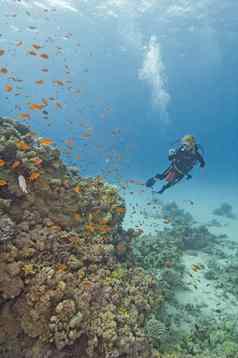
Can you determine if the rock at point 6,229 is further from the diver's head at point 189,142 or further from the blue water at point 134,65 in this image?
the diver's head at point 189,142

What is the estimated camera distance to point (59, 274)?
5.41 meters

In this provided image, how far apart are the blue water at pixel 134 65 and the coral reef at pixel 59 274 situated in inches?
A: 137

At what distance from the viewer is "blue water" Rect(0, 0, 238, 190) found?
3105 centimetres

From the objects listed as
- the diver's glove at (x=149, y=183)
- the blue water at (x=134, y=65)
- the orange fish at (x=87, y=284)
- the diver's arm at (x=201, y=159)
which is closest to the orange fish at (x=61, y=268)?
the orange fish at (x=87, y=284)

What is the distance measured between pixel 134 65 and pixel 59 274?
193 ft

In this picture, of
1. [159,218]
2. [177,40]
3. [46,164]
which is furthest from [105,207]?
[177,40]

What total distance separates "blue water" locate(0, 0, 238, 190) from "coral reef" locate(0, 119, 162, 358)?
11.4 ft

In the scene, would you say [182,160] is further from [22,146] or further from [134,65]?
[134,65]

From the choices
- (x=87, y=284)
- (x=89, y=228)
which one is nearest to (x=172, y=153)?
(x=89, y=228)

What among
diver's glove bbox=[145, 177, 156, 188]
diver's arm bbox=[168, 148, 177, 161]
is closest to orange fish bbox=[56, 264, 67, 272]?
diver's arm bbox=[168, 148, 177, 161]

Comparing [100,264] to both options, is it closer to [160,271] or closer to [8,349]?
[8,349]

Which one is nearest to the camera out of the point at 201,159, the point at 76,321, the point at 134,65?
the point at 76,321

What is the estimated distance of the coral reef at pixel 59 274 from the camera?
495cm

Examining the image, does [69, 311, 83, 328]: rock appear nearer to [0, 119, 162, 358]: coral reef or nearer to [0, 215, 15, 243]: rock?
[0, 119, 162, 358]: coral reef
